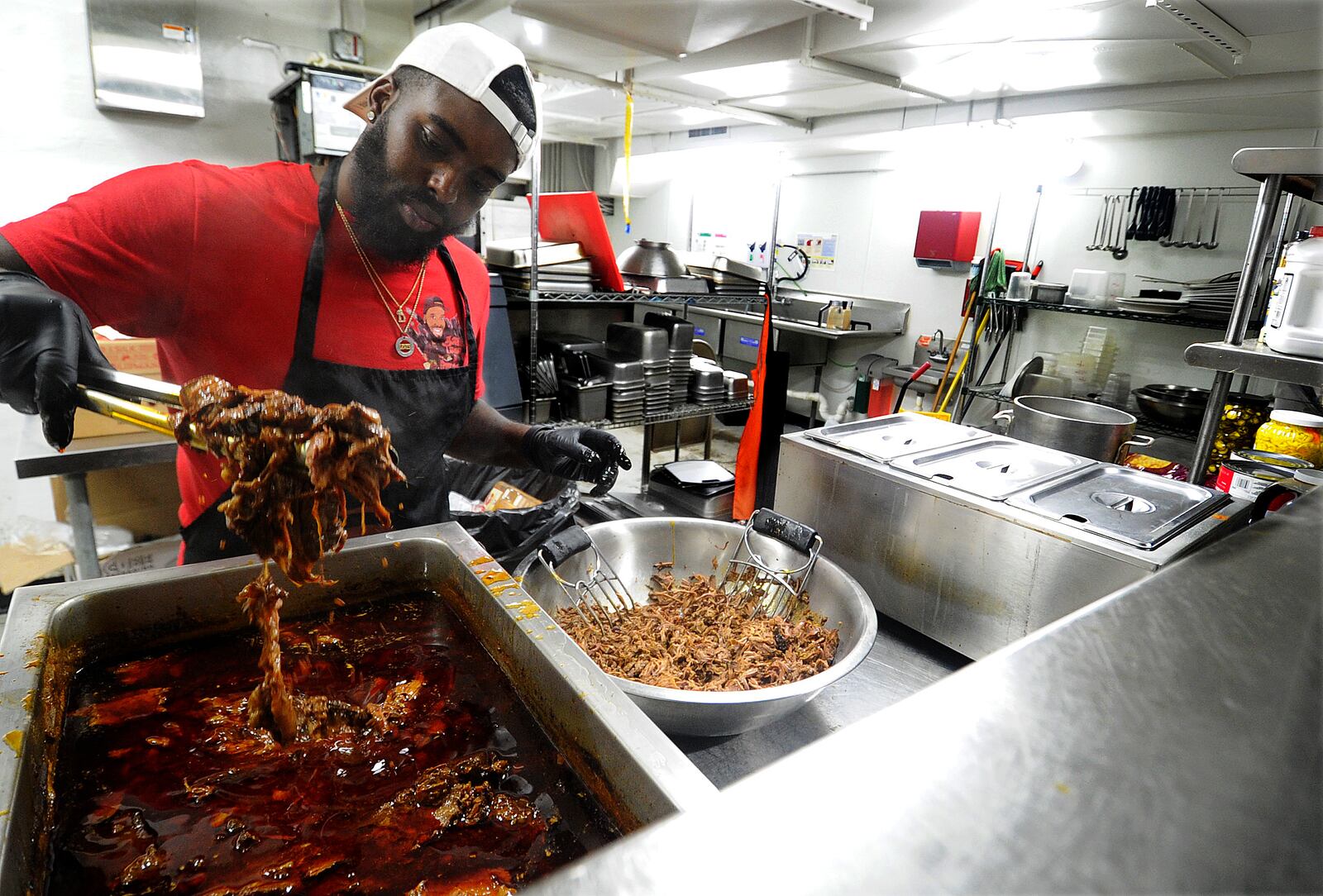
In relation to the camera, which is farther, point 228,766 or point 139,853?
point 228,766

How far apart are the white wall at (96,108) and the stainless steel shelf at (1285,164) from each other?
3.29 meters

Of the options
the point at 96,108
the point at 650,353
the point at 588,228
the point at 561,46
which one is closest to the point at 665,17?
the point at 561,46

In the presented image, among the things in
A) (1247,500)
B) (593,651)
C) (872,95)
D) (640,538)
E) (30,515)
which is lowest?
(30,515)

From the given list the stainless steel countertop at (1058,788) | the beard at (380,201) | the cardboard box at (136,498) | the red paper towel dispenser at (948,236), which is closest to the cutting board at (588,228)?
the beard at (380,201)

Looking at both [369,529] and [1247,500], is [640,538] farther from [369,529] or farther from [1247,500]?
[1247,500]

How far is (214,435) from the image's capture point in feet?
3.61

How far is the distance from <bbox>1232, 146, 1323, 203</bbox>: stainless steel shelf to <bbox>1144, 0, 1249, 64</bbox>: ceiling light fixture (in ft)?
2.91

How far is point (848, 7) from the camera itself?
2363 millimetres

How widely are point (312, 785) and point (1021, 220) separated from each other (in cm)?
561

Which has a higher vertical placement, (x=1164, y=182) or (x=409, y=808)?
(x=1164, y=182)

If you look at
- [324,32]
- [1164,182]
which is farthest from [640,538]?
[1164,182]

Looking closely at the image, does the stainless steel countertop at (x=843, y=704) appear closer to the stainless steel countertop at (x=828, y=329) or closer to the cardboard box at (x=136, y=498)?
the cardboard box at (x=136, y=498)

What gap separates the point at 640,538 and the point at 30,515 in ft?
9.79

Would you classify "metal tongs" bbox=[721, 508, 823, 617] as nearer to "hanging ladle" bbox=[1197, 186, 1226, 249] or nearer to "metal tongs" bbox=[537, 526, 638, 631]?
"metal tongs" bbox=[537, 526, 638, 631]
